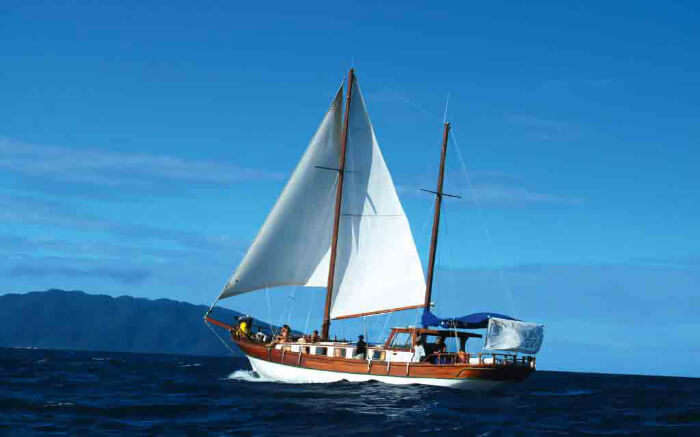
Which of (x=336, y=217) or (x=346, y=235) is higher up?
(x=336, y=217)

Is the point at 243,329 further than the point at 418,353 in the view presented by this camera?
Yes

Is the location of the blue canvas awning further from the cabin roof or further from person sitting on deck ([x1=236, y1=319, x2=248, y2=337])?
person sitting on deck ([x1=236, y1=319, x2=248, y2=337])

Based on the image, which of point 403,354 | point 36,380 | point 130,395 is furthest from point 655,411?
point 36,380

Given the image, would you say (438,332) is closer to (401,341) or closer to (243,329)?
(401,341)

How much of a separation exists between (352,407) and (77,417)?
38.6ft

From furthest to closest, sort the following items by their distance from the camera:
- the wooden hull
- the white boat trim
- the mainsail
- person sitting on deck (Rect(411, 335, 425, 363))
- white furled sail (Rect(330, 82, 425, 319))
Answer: the mainsail → white furled sail (Rect(330, 82, 425, 319)) → person sitting on deck (Rect(411, 335, 425, 363)) → the white boat trim → the wooden hull

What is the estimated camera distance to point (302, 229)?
52.4 meters

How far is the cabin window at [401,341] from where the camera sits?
4759 centimetres

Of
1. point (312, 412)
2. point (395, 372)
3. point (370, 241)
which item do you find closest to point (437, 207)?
point (370, 241)

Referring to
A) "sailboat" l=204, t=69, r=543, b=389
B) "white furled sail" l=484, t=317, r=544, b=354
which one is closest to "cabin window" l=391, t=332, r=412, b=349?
"sailboat" l=204, t=69, r=543, b=389

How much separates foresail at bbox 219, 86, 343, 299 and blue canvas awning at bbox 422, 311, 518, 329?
8393 mm

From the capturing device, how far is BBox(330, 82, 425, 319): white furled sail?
5075 cm

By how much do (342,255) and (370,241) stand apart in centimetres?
217

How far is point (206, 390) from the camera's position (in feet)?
154
